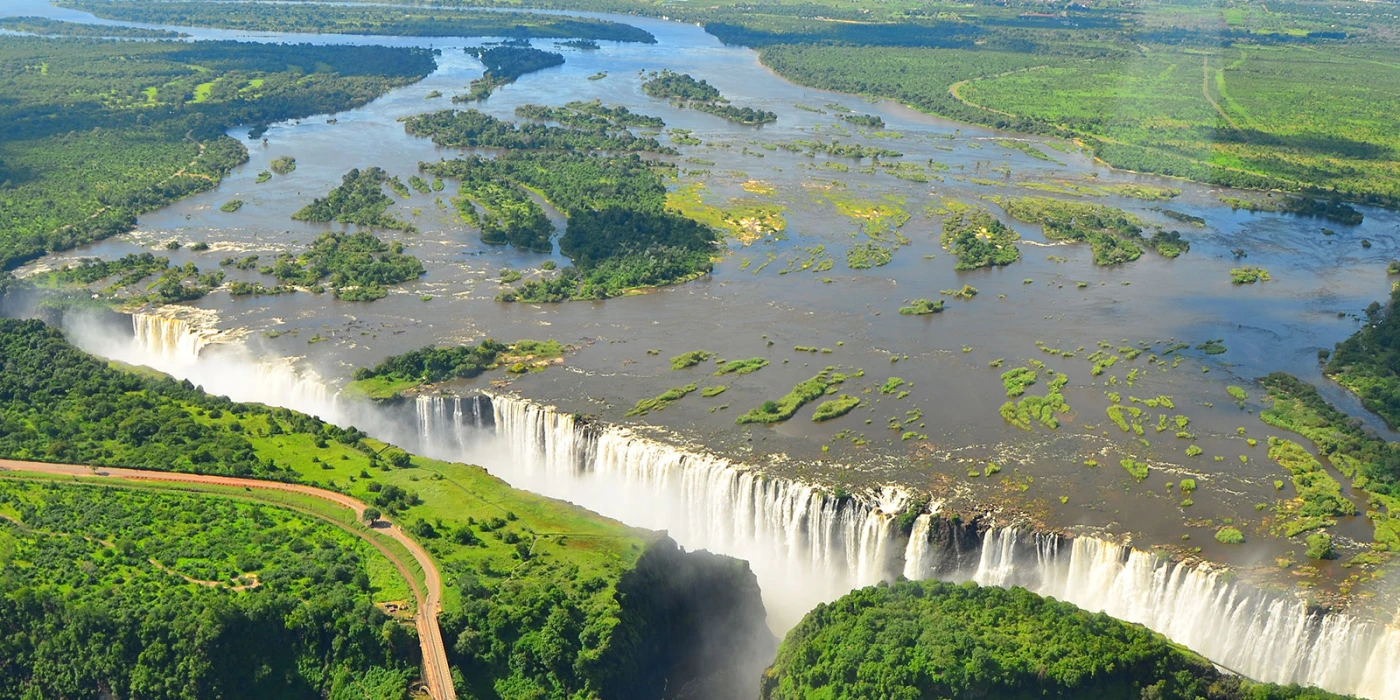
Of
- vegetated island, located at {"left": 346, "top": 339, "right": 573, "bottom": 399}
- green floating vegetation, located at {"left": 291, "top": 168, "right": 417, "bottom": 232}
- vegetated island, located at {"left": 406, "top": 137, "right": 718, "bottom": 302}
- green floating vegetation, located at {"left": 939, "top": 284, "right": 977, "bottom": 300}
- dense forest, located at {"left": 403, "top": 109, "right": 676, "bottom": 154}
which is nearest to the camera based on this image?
vegetated island, located at {"left": 346, "top": 339, "right": 573, "bottom": 399}

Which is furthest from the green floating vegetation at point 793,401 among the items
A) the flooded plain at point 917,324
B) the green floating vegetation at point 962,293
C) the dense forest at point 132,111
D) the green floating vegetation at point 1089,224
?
the dense forest at point 132,111

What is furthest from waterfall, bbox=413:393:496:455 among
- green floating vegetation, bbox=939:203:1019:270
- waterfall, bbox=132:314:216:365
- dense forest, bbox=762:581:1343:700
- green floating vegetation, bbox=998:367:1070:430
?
green floating vegetation, bbox=939:203:1019:270

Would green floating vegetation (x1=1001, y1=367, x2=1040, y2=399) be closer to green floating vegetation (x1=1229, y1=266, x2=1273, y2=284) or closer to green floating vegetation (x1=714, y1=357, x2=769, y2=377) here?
green floating vegetation (x1=714, y1=357, x2=769, y2=377)

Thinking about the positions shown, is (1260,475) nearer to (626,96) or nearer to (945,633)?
(945,633)

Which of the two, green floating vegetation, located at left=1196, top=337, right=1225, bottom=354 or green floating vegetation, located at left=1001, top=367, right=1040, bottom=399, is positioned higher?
green floating vegetation, located at left=1196, top=337, right=1225, bottom=354

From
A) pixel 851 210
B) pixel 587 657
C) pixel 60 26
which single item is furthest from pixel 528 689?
pixel 60 26

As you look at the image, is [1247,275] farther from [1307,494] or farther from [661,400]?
[661,400]

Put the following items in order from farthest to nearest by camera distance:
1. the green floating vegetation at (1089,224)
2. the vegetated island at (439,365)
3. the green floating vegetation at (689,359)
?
the green floating vegetation at (1089,224), the green floating vegetation at (689,359), the vegetated island at (439,365)

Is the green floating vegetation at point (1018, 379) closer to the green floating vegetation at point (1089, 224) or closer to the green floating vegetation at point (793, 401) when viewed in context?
the green floating vegetation at point (793, 401)
